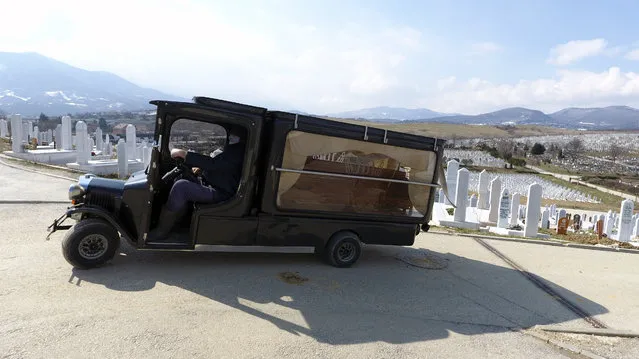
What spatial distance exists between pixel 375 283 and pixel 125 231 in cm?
334

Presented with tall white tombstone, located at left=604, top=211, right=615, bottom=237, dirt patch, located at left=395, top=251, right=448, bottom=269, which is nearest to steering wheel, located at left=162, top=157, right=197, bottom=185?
dirt patch, located at left=395, top=251, right=448, bottom=269

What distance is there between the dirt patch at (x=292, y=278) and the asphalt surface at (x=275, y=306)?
4 centimetres

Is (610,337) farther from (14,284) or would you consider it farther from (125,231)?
(14,284)

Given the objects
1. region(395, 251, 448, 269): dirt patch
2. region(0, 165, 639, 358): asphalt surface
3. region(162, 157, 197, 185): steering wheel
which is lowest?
region(0, 165, 639, 358): asphalt surface

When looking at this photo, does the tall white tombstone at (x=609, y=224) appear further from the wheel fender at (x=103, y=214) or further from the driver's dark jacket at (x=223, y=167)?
the wheel fender at (x=103, y=214)

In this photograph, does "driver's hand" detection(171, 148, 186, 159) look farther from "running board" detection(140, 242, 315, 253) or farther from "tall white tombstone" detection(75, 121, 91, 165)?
"tall white tombstone" detection(75, 121, 91, 165)

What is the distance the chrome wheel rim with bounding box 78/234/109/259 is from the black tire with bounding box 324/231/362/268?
2978mm

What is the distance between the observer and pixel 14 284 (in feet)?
15.9

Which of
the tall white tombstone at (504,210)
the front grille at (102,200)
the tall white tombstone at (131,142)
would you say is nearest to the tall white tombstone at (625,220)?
the tall white tombstone at (504,210)

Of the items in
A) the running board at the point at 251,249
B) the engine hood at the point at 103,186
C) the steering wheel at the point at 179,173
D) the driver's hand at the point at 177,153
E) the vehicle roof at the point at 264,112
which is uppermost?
the vehicle roof at the point at 264,112

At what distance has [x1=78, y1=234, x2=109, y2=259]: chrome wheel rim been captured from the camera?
17.5 feet

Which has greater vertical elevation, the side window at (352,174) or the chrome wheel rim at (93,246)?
the side window at (352,174)

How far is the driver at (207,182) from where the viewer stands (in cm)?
570

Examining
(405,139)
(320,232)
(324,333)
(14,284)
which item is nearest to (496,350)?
(324,333)
